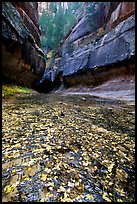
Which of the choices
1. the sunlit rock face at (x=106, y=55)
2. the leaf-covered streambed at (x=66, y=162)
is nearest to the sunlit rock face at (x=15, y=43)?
the sunlit rock face at (x=106, y=55)

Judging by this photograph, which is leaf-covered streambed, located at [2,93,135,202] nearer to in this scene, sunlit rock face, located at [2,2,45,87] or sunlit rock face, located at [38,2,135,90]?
sunlit rock face, located at [2,2,45,87]

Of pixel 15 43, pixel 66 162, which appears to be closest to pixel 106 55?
pixel 15 43

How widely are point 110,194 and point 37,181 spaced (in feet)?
4.02

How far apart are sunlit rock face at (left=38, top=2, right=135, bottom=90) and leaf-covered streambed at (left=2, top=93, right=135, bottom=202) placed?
1490 cm

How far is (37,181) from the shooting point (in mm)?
2775

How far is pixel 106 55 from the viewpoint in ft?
71.5

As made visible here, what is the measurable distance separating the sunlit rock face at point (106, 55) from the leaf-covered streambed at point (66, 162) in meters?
14.9

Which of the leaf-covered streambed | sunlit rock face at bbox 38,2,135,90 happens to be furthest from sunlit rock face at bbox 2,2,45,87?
the leaf-covered streambed

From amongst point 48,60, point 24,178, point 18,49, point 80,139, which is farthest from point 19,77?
point 48,60

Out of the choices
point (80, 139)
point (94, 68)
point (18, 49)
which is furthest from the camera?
point (94, 68)

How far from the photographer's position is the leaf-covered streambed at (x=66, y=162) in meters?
2.62

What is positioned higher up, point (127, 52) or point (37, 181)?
point (127, 52)

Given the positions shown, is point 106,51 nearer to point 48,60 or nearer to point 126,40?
point 126,40

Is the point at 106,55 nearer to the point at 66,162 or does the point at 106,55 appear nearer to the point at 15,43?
the point at 15,43
